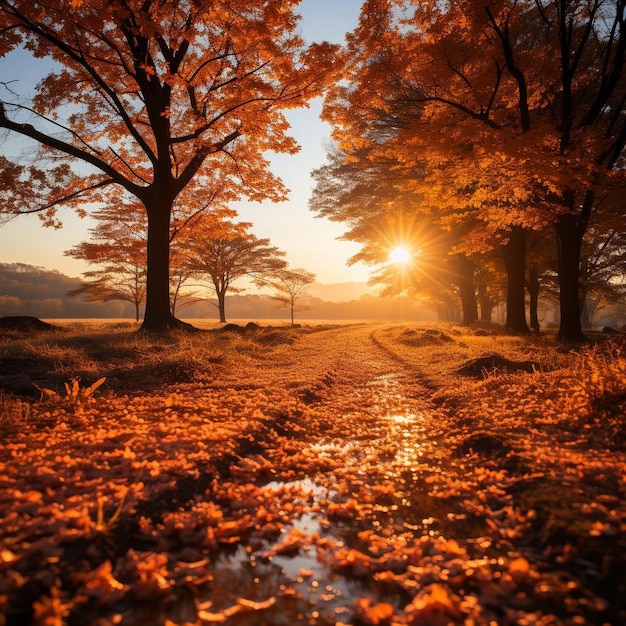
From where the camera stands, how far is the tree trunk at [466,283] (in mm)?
25312

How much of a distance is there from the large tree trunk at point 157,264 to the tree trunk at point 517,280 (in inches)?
545

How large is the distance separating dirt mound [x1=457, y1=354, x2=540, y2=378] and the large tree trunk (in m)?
9.45

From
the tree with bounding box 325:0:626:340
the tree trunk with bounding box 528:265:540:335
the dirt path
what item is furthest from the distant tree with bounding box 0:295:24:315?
the dirt path

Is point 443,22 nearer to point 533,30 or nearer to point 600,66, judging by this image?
point 600,66

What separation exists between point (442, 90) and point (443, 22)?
154 centimetres

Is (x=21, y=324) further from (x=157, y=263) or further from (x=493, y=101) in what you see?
(x=493, y=101)

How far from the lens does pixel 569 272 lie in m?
11.7

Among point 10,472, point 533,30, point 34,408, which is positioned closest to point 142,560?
point 10,472

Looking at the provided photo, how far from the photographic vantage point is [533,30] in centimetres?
1461

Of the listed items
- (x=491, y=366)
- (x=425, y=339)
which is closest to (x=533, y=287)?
(x=425, y=339)

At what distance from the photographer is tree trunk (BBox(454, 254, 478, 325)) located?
997 inches

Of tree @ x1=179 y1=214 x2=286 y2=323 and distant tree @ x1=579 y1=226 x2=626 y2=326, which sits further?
tree @ x1=179 y1=214 x2=286 y2=323

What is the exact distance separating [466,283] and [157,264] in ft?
69.9

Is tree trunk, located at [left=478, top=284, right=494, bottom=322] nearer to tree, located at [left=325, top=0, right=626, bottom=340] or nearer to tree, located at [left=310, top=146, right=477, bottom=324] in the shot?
tree, located at [left=310, top=146, right=477, bottom=324]
